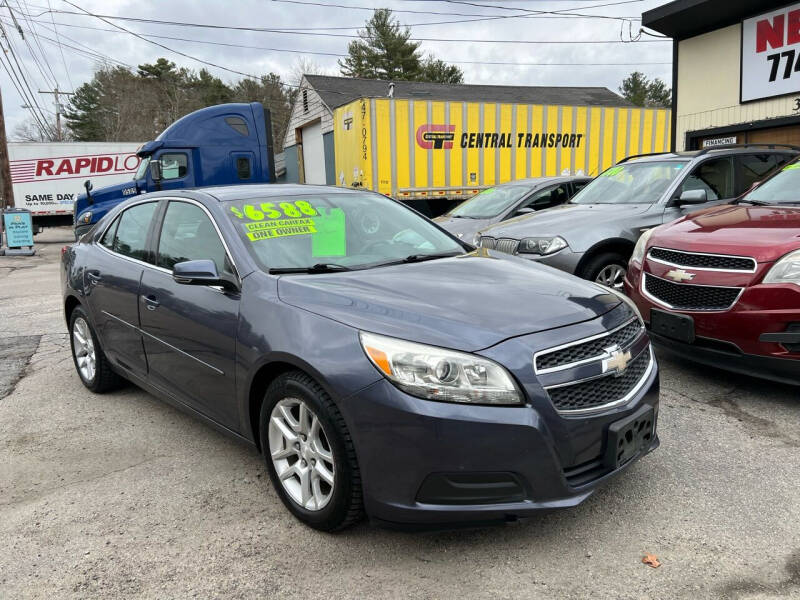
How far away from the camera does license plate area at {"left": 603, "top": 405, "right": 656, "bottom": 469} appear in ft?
7.98

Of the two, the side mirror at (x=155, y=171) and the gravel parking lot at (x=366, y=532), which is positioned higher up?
the side mirror at (x=155, y=171)

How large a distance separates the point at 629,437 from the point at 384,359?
1.08 metres

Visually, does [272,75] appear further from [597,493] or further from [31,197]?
[597,493]

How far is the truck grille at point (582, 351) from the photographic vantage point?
7.72ft

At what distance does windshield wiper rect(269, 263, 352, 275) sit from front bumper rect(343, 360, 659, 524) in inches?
35.6

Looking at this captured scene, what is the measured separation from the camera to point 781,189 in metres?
4.98

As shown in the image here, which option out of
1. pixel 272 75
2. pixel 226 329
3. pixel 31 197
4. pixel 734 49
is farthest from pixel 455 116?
pixel 272 75

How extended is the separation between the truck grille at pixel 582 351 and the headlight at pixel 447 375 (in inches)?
6.9

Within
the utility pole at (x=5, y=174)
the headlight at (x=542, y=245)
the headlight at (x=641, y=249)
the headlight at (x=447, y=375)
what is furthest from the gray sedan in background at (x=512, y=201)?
the utility pole at (x=5, y=174)

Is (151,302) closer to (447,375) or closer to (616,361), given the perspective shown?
(447,375)

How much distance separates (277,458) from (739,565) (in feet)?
6.37

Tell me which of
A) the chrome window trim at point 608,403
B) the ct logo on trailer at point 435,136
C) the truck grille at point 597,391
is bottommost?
the chrome window trim at point 608,403

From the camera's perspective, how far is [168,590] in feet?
7.69

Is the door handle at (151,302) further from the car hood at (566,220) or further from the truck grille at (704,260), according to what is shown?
the car hood at (566,220)
